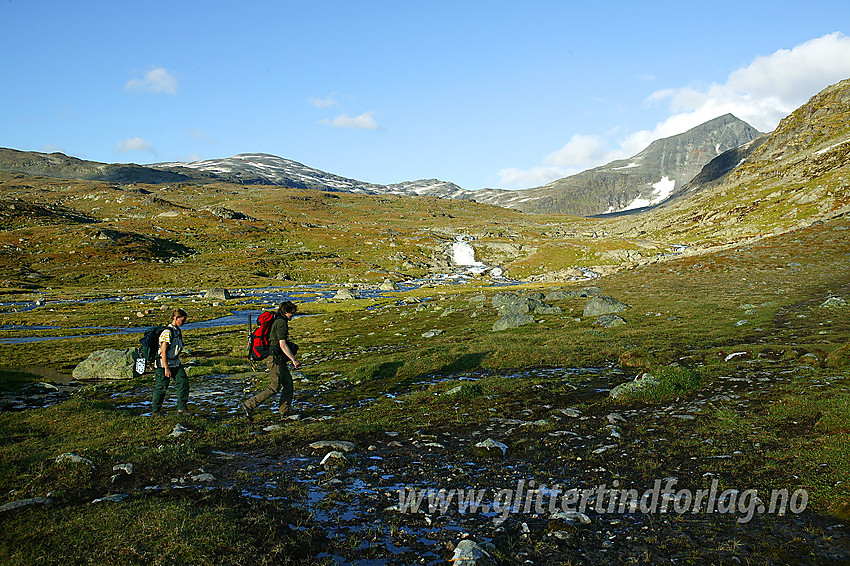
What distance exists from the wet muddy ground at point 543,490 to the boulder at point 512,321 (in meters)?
20.4

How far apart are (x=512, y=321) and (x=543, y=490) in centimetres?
2715

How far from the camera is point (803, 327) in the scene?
80.5 ft

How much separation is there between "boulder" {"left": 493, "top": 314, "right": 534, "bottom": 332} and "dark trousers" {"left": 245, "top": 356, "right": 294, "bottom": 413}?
22.0m

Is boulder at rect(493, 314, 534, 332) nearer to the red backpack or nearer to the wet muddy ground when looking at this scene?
the wet muddy ground

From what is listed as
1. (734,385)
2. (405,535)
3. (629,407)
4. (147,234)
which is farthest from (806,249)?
(147,234)

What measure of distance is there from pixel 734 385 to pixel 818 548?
32.7 feet

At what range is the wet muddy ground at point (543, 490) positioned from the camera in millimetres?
7164

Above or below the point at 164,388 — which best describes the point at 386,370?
below

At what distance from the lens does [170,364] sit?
16766 mm

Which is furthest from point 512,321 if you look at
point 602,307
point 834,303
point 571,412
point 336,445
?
point 336,445

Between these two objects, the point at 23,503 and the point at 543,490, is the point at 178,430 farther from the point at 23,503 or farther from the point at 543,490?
the point at 543,490

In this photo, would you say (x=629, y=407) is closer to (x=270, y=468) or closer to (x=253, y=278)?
(x=270, y=468)

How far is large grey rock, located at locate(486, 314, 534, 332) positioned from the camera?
35469mm

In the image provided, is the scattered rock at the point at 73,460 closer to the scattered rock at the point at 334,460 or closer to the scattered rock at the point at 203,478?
the scattered rock at the point at 203,478
